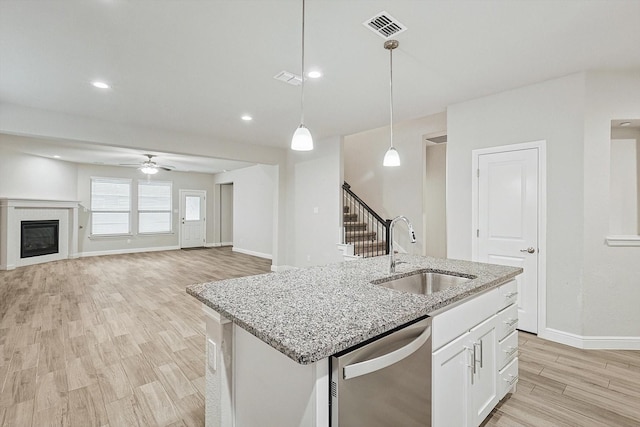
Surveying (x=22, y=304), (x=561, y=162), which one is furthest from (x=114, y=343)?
(x=561, y=162)

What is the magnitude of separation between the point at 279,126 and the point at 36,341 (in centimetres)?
407

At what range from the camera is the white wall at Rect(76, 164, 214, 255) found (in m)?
8.42

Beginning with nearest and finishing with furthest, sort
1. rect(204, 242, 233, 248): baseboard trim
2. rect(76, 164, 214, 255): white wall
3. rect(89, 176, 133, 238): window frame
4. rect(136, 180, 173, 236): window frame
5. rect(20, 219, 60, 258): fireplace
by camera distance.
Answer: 1. rect(20, 219, 60, 258): fireplace
2. rect(76, 164, 214, 255): white wall
3. rect(89, 176, 133, 238): window frame
4. rect(136, 180, 173, 236): window frame
5. rect(204, 242, 233, 248): baseboard trim

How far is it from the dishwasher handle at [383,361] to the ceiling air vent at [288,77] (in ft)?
9.13

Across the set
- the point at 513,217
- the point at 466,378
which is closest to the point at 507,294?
the point at 466,378

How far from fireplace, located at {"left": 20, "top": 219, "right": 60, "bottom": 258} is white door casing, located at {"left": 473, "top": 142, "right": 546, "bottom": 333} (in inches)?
374

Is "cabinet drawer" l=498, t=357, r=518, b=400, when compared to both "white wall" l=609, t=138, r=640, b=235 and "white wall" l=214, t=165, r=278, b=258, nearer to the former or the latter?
"white wall" l=609, t=138, r=640, b=235

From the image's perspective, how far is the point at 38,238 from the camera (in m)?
7.42

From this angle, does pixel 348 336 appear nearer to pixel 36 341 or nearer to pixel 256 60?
pixel 256 60

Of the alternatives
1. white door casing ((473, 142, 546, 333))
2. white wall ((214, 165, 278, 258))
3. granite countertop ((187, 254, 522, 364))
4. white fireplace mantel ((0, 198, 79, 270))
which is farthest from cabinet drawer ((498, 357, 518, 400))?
white fireplace mantel ((0, 198, 79, 270))

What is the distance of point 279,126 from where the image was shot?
5.04 metres

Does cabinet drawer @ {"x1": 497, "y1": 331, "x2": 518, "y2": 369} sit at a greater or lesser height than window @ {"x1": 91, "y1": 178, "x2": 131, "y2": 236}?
lesser

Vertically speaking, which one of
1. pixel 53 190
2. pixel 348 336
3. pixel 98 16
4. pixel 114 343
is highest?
pixel 98 16

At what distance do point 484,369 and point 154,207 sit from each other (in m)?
10.1
